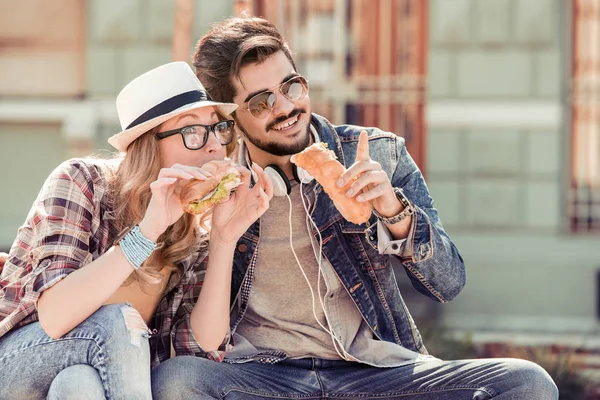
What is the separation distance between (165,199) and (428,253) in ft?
3.19

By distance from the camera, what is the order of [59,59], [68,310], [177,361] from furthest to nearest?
[59,59] < [177,361] < [68,310]

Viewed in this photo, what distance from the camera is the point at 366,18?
10195 millimetres

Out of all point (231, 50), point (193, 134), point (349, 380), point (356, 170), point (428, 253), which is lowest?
point (349, 380)

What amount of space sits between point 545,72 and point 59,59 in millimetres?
5238

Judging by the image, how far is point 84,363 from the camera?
3.09m

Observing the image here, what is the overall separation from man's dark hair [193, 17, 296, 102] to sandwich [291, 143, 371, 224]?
52 cm

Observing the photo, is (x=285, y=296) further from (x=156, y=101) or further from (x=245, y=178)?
(x=156, y=101)

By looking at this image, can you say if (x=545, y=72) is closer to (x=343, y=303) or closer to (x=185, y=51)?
(x=185, y=51)

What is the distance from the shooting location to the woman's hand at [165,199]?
3.24 metres

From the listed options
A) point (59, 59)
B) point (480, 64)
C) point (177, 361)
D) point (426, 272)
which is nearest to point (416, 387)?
point (426, 272)

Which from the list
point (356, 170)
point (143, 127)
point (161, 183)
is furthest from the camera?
point (143, 127)

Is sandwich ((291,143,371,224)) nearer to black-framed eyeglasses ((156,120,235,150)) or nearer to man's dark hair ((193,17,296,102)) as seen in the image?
black-framed eyeglasses ((156,120,235,150))

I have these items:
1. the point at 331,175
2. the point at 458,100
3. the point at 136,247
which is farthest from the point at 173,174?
the point at 458,100

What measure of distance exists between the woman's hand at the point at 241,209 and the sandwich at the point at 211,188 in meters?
0.04
